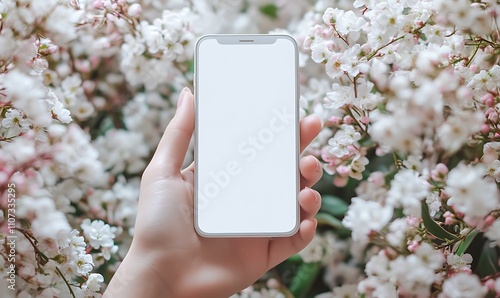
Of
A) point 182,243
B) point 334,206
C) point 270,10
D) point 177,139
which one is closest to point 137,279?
point 182,243

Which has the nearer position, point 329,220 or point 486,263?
point 486,263

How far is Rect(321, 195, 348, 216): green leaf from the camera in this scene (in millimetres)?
1149

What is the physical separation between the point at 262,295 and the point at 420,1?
61 centimetres

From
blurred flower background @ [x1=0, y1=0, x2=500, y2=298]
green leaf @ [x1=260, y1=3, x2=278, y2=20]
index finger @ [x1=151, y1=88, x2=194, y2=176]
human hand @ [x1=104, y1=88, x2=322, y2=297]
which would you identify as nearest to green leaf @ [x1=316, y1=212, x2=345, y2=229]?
blurred flower background @ [x1=0, y1=0, x2=500, y2=298]

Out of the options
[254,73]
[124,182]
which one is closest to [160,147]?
[254,73]

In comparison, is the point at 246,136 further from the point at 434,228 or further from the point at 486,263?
the point at 486,263

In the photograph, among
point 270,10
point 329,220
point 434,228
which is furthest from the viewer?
point 270,10

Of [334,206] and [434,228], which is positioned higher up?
[434,228]

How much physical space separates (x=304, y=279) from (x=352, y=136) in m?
0.45

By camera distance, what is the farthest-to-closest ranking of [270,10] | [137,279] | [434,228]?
[270,10]
[137,279]
[434,228]

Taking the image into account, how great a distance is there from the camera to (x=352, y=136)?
81cm

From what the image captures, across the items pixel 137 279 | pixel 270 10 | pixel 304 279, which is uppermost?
pixel 270 10

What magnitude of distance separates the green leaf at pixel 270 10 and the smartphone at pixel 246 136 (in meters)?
0.45

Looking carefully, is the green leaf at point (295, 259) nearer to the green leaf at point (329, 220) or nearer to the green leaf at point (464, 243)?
the green leaf at point (329, 220)
